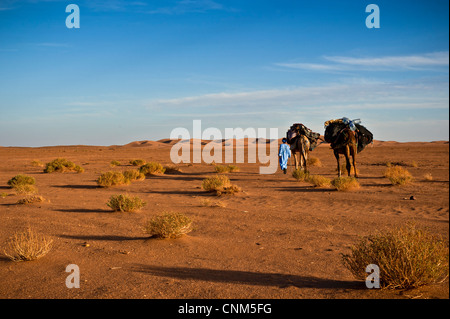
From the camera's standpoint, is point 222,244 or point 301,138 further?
point 301,138

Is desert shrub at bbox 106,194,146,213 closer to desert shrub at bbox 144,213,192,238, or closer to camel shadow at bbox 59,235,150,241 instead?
camel shadow at bbox 59,235,150,241

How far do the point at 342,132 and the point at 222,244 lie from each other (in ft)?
43.7

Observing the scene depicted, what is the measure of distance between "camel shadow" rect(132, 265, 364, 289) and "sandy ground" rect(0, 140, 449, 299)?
0.02 meters

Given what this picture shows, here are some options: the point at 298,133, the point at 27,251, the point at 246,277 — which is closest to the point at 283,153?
the point at 298,133

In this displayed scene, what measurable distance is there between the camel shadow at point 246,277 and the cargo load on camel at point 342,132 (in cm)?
1492

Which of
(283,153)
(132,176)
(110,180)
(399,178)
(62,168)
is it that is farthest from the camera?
(62,168)

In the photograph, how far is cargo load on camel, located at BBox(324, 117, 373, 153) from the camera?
2055 centimetres

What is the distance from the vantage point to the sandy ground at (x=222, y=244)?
245 inches

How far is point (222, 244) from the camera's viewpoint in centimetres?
930

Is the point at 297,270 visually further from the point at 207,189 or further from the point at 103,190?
the point at 103,190

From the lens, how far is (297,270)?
712cm

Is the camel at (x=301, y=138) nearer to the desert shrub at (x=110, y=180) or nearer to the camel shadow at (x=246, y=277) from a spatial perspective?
the desert shrub at (x=110, y=180)

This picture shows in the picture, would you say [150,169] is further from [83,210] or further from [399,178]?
[399,178]

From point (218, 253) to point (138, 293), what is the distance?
8.92ft
